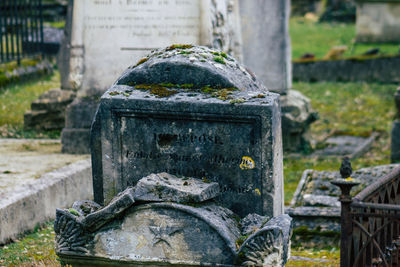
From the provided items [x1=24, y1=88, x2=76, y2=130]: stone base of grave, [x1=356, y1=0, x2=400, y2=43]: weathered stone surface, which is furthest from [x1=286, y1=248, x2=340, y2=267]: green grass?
[x1=356, y1=0, x2=400, y2=43]: weathered stone surface

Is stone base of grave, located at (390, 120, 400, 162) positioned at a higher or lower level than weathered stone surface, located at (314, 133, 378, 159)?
higher

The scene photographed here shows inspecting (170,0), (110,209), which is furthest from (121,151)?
(170,0)

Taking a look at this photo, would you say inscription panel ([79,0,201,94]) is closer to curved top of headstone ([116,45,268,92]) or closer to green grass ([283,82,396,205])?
green grass ([283,82,396,205])

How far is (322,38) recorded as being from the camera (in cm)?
2364

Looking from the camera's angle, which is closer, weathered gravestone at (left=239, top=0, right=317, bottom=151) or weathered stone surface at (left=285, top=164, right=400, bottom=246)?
weathered stone surface at (left=285, top=164, right=400, bottom=246)

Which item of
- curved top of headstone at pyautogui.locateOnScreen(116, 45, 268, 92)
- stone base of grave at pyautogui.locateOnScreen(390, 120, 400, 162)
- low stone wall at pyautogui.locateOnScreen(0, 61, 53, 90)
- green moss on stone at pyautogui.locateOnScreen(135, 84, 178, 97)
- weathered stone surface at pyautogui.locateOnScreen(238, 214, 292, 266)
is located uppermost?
curved top of headstone at pyautogui.locateOnScreen(116, 45, 268, 92)

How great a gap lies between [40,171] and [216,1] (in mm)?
3131

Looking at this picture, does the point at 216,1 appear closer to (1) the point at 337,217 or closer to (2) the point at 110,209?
(1) the point at 337,217

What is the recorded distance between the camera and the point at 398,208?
471 centimetres

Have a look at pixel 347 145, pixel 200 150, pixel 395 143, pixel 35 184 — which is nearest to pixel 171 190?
pixel 200 150

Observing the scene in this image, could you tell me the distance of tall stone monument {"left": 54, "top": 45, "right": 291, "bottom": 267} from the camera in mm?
4766

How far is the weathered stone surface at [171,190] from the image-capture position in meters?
4.80

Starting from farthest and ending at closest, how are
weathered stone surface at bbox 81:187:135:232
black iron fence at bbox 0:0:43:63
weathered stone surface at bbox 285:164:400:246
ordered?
black iron fence at bbox 0:0:43:63 → weathered stone surface at bbox 285:164:400:246 → weathered stone surface at bbox 81:187:135:232

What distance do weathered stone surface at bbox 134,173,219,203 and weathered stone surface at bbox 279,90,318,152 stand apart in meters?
5.43
